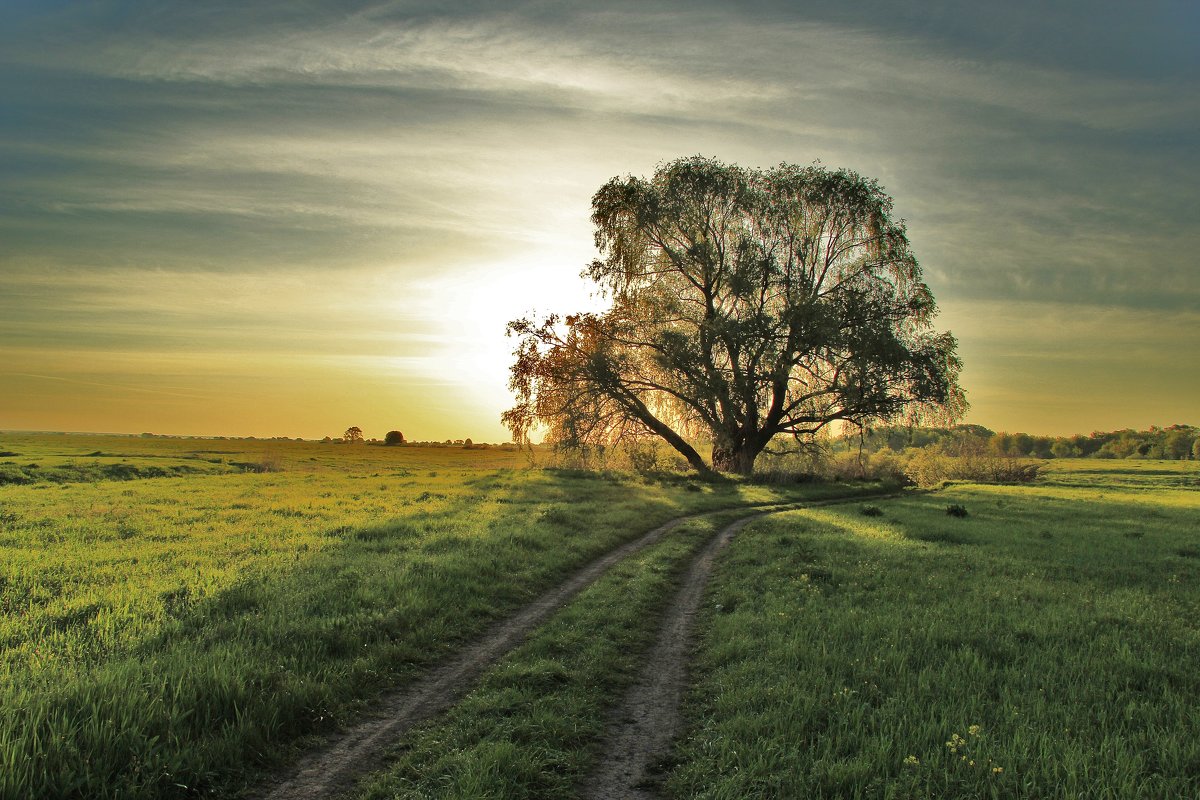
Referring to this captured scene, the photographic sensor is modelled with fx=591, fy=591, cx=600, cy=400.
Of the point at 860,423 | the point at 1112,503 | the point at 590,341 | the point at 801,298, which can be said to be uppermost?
the point at 801,298

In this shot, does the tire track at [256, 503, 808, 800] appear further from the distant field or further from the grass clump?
the distant field

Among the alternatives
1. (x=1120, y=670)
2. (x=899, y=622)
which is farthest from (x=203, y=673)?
(x=1120, y=670)

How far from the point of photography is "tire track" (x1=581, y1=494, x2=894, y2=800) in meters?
5.93

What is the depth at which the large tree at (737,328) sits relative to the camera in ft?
135

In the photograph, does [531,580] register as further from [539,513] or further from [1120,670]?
[1120,670]

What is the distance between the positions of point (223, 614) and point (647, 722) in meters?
7.59

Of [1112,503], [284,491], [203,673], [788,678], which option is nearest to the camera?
[203,673]

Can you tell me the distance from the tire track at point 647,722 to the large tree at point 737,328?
3088 centimetres

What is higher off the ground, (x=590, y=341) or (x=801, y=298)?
(x=801, y=298)

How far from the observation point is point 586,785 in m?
5.90

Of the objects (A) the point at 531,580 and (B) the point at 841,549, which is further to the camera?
(B) the point at 841,549

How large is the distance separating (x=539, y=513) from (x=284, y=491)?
18.3 meters

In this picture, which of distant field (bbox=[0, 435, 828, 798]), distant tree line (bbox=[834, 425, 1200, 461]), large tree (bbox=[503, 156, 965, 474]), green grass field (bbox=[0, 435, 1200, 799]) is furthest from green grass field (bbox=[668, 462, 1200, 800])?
distant tree line (bbox=[834, 425, 1200, 461])

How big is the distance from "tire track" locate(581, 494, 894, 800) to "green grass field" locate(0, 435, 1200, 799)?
0.79ft
